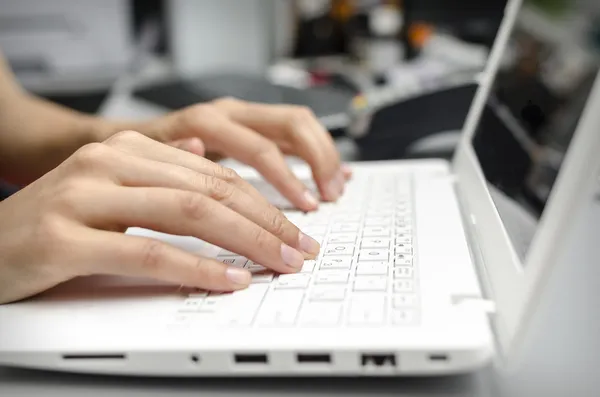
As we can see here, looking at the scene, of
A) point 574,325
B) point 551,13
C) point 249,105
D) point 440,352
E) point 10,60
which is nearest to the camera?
point 440,352

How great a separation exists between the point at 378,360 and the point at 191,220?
0.15m

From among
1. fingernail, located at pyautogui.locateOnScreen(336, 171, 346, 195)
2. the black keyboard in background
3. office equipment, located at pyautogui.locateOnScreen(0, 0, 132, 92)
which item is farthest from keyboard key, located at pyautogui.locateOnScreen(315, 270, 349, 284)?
office equipment, located at pyautogui.locateOnScreen(0, 0, 132, 92)

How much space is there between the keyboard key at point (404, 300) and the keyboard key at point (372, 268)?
0.11ft

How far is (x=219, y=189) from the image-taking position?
42 centimetres

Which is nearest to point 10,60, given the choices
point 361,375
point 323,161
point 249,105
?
point 249,105

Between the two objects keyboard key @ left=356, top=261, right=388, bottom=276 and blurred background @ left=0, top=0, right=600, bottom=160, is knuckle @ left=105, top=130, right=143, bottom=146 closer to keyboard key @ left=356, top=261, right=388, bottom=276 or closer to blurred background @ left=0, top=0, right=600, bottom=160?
keyboard key @ left=356, top=261, right=388, bottom=276

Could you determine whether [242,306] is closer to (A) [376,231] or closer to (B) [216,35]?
(A) [376,231]

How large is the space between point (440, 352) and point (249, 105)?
0.41 metres

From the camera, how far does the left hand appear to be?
22.3 inches

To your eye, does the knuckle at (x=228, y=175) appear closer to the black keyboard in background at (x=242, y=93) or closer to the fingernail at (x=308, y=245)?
the fingernail at (x=308, y=245)

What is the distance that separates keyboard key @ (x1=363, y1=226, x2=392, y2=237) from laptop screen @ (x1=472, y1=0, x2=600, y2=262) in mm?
82

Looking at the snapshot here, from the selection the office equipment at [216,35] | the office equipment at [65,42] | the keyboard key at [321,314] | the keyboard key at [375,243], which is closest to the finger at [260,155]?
the keyboard key at [375,243]

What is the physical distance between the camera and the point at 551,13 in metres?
0.53

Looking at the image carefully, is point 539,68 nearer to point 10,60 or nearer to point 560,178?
point 560,178
